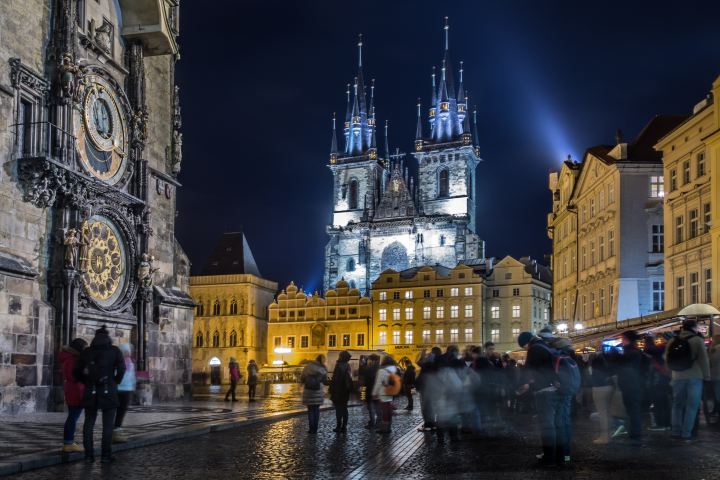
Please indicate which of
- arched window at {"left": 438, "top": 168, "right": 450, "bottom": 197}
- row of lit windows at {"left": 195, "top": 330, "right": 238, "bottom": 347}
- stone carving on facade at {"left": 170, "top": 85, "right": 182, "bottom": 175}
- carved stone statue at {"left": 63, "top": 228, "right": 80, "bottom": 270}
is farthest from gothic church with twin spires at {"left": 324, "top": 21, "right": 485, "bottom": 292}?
carved stone statue at {"left": 63, "top": 228, "right": 80, "bottom": 270}

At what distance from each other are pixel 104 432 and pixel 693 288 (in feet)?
84.4

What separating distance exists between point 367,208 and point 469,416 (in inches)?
3722

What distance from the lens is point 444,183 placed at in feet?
356

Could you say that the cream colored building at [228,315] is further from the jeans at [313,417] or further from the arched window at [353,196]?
the jeans at [313,417]

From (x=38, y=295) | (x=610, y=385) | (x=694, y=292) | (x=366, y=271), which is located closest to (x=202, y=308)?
(x=366, y=271)

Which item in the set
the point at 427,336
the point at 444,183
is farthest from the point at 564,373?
the point at 444,183

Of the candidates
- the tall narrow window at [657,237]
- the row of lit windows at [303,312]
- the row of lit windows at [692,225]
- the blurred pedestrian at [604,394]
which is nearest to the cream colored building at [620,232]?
the tall narrow window at [657,237]

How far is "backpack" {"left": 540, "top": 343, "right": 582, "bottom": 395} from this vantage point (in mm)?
11102

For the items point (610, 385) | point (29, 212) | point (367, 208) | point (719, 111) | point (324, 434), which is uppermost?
point (367, 208)

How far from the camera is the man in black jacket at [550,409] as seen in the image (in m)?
11.1

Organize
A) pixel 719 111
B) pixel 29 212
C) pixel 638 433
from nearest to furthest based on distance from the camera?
pixel 638 433
pixel 29 212
pixel 719 111

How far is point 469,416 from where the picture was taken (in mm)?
16594

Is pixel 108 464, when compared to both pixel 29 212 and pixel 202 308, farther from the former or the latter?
pixel 202 308

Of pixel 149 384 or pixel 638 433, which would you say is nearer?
pixel 638 433
